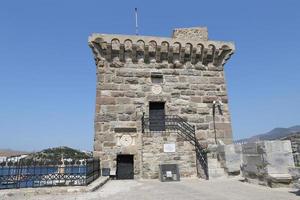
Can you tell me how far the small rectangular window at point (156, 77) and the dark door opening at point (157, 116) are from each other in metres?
1.16

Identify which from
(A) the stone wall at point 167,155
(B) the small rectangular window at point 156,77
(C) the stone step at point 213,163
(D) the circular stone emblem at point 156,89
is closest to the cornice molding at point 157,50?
(B) the small rectangular window at point 156,77

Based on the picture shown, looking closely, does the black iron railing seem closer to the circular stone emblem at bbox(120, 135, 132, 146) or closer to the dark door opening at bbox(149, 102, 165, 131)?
the dark door opening at bbox(149, 102, 165, 131)

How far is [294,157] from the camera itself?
24.9 ft

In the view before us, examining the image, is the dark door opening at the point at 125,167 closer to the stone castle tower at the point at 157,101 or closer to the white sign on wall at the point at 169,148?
the stone castle tower at the point at 157,101

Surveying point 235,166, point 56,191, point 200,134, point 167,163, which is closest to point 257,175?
point 235,166

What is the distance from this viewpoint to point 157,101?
1313 cm

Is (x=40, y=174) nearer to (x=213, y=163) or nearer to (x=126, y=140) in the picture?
(x=126, y=140)

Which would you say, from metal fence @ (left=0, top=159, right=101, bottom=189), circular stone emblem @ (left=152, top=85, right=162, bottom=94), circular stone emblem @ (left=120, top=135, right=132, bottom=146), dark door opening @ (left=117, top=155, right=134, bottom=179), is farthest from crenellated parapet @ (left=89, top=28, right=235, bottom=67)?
metal fence @ (left=0, top=159, right=101, bottom=189)

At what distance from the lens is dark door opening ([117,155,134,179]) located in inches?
473

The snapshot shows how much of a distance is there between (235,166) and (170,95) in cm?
498

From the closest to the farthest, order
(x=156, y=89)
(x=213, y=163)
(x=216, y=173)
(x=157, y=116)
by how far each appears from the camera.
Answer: (x=216, y=173), (x=213, y=163), (x=157, y=116), (x=156, y=89)

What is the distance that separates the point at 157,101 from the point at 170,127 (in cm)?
151

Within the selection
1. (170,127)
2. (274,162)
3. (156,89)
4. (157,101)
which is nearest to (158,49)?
(156,89)

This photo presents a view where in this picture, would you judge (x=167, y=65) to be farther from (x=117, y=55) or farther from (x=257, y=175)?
(x=257, y=175)
